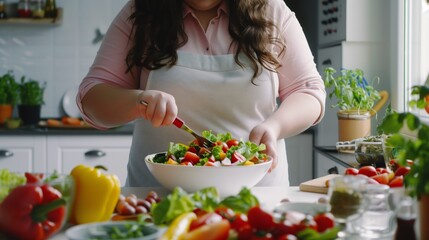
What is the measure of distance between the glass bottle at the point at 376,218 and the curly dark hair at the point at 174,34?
778mm

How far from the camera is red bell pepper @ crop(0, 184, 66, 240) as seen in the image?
108cm

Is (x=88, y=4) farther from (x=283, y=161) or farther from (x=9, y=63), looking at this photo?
(x=283, y=161)

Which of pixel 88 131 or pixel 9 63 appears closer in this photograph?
pixel 88 131

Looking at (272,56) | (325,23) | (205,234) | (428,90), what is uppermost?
(325,23)

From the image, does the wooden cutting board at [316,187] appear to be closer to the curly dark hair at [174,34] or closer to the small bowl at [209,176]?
the small bowl at [209,176]

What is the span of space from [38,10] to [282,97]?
2291 mm

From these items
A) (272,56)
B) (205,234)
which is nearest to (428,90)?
(205,234)

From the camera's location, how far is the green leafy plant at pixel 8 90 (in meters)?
3.71

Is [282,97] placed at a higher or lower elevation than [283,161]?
higher

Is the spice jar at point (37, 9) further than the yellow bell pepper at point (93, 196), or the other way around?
the spice jar at point (37, 9)

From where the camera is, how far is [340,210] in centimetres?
111

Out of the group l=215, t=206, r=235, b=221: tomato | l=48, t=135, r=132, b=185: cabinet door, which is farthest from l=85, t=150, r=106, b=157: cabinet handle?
l=215, t=206, r=235, b=221: tomato

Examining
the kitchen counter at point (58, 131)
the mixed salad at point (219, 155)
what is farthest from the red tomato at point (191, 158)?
the kitchen counter at point (58, 131)

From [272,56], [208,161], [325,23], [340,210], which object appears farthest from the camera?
[325,23]
